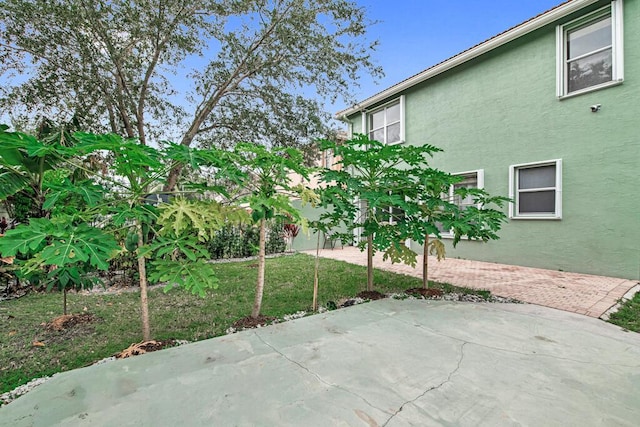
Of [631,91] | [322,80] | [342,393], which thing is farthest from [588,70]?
[342,393]

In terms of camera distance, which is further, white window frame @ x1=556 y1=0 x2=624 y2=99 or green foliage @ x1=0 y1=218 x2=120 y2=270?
white window frame @ x1=556 y1=0 x2=624 y2=99

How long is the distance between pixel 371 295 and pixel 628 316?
136 inches

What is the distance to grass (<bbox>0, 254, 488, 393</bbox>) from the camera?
3.09m

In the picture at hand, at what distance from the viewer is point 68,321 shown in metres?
3.99

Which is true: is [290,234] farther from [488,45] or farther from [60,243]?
[60,243]

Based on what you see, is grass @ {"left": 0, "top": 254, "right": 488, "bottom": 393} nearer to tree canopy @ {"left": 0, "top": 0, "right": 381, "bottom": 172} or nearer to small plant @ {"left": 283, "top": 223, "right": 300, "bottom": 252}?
tree canopy @ {"left": 0, "top": 0, "right": 381, "bottom": 172}

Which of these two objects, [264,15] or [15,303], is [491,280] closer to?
[264,15]

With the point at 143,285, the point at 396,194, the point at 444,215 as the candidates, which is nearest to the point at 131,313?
the point at 143,285

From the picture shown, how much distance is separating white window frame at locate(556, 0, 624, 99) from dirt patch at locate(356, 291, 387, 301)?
22.0 ft

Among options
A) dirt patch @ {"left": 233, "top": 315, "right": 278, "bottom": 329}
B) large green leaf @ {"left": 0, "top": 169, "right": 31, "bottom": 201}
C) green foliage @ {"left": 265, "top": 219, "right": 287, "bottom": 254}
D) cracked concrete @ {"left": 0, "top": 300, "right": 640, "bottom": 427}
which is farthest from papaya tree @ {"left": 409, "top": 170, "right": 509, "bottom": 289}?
green foliage @ {"left": 265, "top": 219, "right": 287, "bottom": 254}

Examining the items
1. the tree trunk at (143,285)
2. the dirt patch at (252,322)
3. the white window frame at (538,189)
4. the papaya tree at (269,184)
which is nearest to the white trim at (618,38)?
the white window frame at (538,189)

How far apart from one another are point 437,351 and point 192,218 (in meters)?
2.75

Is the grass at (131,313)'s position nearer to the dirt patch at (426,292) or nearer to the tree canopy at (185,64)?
the dirt patch at (426,292)

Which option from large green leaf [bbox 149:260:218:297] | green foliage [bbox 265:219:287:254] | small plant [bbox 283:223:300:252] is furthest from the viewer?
small plant [bbox 283:223:300:252]
